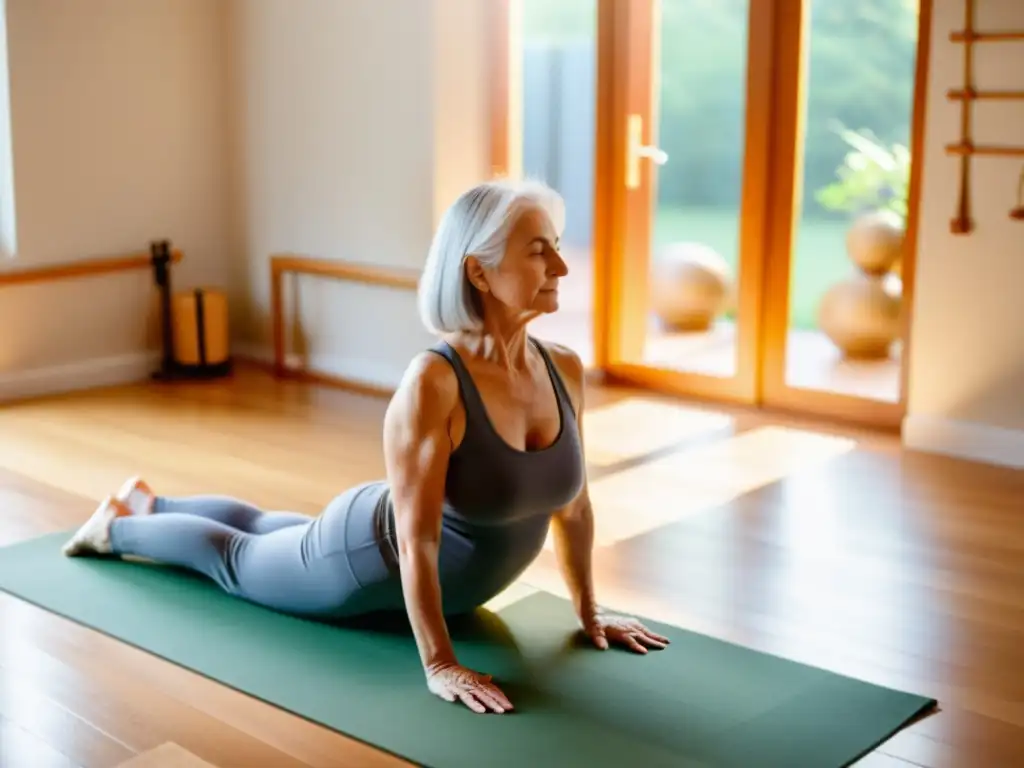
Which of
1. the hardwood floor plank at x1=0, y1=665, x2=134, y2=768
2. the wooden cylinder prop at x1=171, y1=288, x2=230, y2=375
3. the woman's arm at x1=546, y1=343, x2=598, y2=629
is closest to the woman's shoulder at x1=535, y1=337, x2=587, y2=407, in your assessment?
the woman's arm at x1=546, y1=343, x2=598, y2=629

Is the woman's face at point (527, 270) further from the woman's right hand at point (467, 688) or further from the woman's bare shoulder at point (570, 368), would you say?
the woman's right hand at point (467, 688)

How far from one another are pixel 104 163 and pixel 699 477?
265 centimetres

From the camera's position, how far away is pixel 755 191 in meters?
4.95

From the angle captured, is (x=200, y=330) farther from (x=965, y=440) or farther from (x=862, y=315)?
(x=965, y=440)

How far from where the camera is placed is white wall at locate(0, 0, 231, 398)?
5.35m

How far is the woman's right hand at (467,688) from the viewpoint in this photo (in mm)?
2623

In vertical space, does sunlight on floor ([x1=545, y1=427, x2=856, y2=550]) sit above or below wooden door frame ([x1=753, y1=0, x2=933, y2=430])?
below

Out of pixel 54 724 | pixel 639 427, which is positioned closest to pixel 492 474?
pixel 54 724

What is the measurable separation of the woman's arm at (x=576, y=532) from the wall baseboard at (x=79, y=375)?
Answer: 3.07 metres

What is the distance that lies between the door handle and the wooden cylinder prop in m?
1.64

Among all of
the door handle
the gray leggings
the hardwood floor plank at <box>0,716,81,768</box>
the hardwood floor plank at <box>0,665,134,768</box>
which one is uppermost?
the door handle

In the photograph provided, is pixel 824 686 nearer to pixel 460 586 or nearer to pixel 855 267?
pixel 460 586

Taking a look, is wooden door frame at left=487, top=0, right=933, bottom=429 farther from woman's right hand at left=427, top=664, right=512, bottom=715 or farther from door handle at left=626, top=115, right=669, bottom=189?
woman's right hand at left=427, top=664, right=512, bottom=715

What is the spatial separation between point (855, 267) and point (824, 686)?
2.36m
